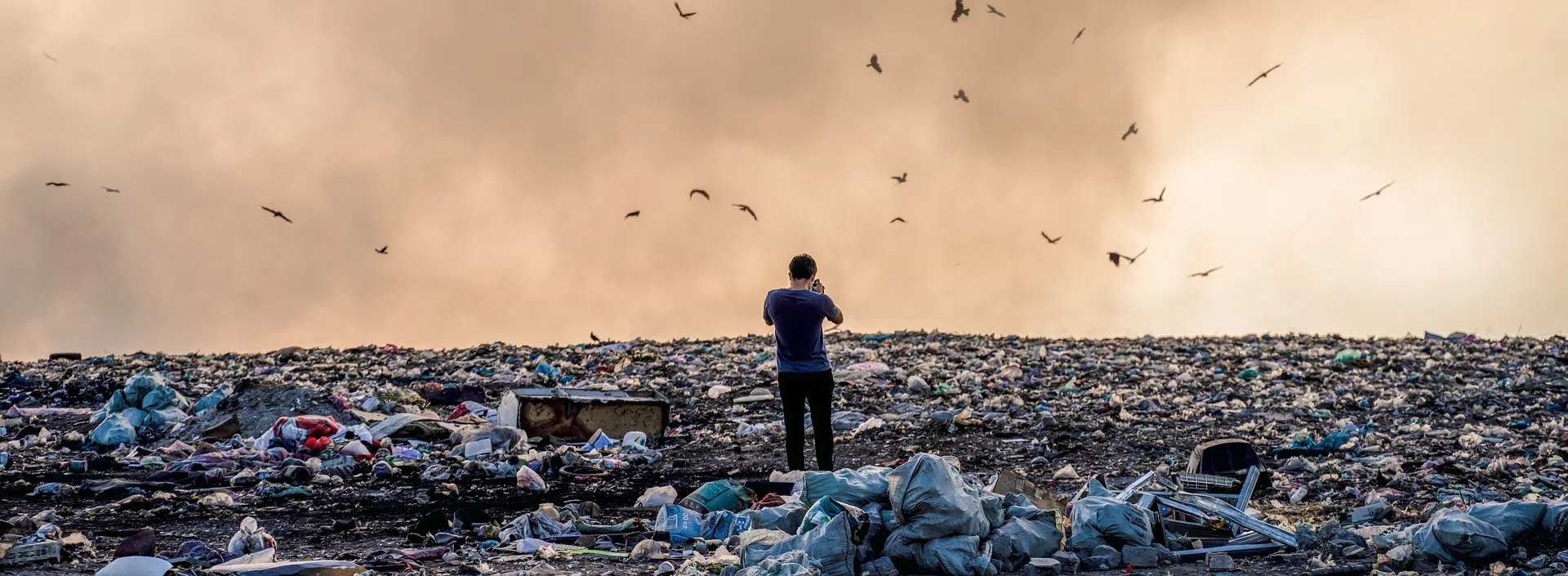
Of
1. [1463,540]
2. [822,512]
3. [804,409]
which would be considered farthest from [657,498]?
[1463,540]

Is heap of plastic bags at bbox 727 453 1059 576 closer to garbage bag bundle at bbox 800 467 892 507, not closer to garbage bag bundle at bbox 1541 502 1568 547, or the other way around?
garbage bag bundle at bbox 800 467 892 507

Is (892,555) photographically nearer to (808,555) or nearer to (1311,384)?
(808,555)

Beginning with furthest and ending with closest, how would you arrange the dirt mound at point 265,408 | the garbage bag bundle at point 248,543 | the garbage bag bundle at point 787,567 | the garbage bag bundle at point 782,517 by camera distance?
the dirt mound at point 265,408 < the garbage bag bundle at point 248,543 < the garbage bag bundle at point 782,517 < the garbage bag bundle at point 787,567

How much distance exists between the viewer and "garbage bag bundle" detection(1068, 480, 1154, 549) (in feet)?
15.1

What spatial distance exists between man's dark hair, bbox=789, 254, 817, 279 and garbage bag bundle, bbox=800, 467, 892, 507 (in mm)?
1806

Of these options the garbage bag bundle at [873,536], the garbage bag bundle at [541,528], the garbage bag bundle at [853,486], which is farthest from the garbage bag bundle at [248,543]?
the garbage bag bundle at [873,536]

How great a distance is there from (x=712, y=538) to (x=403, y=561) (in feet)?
4.53

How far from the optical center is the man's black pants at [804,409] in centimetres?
639

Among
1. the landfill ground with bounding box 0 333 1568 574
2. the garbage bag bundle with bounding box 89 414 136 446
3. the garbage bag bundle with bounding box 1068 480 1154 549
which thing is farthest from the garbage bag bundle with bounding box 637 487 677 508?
the garbage bag bundle with bounding box 89 414 136 446

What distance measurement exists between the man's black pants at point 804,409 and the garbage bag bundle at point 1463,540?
3055 millimetres

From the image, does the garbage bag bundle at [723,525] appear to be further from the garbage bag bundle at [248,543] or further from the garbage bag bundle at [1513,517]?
the garbage bag bundle at [1513,517]

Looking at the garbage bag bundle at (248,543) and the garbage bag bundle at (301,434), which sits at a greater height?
the garbage bag bundle at (301,434)

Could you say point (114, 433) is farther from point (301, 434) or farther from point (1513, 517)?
point (1513, 517)

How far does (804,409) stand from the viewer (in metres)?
6.47
